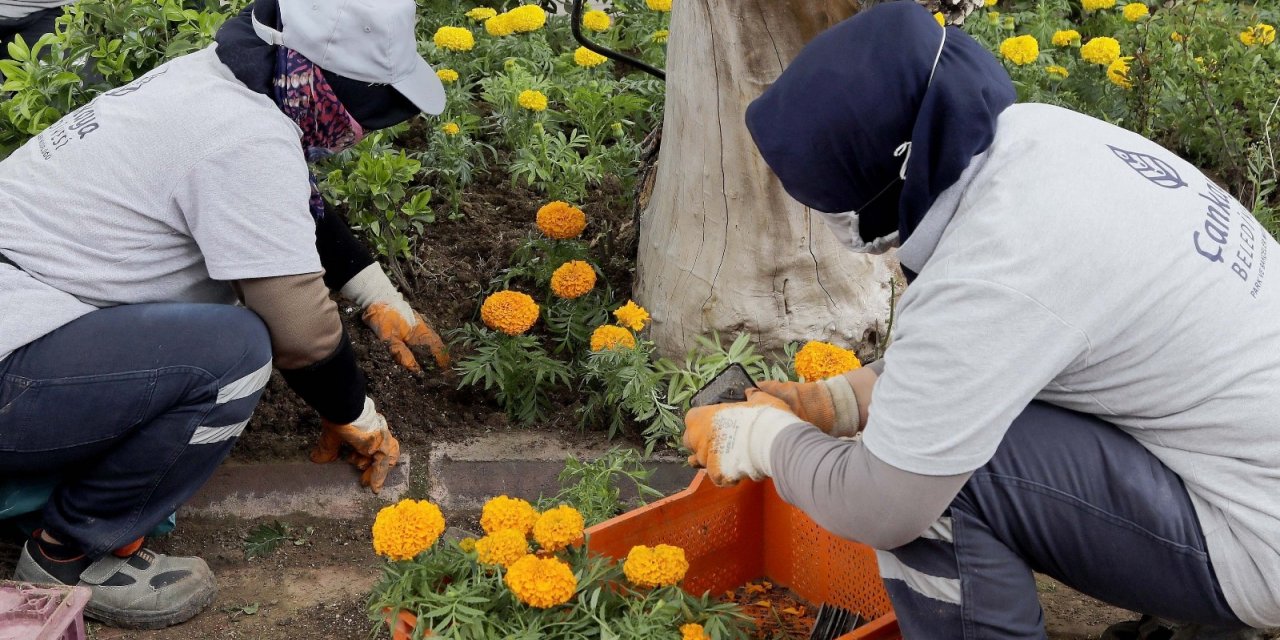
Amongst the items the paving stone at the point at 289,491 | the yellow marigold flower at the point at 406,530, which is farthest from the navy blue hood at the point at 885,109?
the paving stone at the point at 289,491

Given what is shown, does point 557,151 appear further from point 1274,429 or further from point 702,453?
point 1274,429

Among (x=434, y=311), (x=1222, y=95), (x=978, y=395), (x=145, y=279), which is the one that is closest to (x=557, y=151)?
(x=434, y=311)

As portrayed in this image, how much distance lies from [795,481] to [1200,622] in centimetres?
68

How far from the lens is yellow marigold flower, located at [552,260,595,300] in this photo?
9.57 feet

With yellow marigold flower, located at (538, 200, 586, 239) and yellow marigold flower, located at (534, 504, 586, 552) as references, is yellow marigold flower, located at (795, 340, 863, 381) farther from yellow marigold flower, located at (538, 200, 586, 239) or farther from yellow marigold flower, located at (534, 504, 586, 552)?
yellow marigold flower, located at (538, 200, 586, 239)

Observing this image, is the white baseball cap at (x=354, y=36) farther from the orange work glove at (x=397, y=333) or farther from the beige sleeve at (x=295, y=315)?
the orange work glove at (x=397, y=333)

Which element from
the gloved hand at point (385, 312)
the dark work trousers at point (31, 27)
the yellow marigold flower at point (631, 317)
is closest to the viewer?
the yellow marigold flower at point (631, 317)

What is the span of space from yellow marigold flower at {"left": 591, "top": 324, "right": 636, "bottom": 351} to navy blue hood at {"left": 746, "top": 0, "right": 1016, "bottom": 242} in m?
0.99

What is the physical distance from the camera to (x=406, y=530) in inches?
77.1

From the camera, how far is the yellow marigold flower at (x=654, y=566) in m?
1.98

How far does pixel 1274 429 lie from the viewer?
5.67ft

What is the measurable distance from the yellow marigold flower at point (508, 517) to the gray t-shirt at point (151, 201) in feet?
2.16

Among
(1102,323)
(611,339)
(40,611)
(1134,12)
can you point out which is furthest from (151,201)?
(1134,12)

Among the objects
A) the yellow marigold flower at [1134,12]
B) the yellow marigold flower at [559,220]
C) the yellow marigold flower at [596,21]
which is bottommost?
the yellow marigold flower at [559,220]
